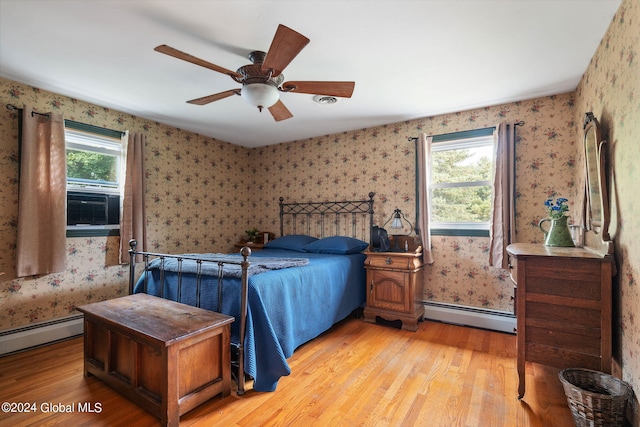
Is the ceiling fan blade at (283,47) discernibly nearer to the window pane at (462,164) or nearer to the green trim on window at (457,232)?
the window pane at (462,164)

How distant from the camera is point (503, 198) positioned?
9.89 feet

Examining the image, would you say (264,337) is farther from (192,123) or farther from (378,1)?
(192,123)

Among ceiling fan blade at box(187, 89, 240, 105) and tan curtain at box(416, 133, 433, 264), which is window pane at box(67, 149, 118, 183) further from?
tan curtain at box(416, 133, 433, 264)

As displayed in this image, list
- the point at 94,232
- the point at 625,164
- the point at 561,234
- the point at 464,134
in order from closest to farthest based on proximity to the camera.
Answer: the point at 625,164
the point at 561,234
the point at 94,232
the point at 464,134

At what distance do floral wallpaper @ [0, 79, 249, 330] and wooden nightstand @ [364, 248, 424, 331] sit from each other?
7.64 ft

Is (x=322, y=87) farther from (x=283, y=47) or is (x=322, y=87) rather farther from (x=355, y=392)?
(x=355, y=392)

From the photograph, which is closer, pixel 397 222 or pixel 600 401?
pixel 600 401

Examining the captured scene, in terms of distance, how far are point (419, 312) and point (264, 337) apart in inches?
75.4

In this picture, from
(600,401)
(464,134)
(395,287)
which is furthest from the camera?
(464,134)

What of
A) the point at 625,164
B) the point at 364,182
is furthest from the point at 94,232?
the point at 625,164

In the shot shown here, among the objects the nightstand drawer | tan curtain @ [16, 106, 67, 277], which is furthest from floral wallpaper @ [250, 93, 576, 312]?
tan curtain @ [16, 106, 67, 277]

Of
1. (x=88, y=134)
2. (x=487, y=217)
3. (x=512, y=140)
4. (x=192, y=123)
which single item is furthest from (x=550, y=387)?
(x=88, y=134)

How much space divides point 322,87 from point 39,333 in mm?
3249

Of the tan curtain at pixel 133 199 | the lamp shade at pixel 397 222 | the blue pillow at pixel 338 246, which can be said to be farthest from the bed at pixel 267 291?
the tan curtain at pixel 133 199
